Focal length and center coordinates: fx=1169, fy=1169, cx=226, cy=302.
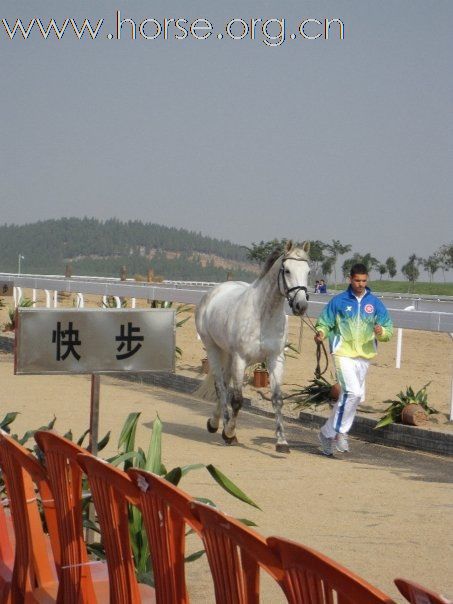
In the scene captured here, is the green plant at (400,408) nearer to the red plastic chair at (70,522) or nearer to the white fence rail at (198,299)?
the white fence rail at (198,299)

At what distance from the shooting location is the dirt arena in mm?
6801

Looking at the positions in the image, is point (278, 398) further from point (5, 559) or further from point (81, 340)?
point (5, 559)

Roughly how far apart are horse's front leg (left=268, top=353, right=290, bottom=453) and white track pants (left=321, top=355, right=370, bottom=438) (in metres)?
0.43

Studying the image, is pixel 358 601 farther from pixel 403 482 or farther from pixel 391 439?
pixel 391 439

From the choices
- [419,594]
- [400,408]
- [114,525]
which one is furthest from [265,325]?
[419,594]

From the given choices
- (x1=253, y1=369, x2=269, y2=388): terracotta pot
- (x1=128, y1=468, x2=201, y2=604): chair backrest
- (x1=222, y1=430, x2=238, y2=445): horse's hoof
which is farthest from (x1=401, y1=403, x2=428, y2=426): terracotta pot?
(x1=128, y1=468, x2=201, y2=604): chair backrest

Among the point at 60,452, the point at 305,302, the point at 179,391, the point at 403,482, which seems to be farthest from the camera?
the point at 179,391

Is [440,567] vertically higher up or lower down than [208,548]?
lower down

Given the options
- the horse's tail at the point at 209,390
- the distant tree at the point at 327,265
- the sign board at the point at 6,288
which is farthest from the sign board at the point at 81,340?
the distant tree at the point at 327,265

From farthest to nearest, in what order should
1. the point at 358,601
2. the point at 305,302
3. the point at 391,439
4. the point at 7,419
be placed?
1. the point at 391,439
2. the point at 305,302
3. the point at 7,419
4. the point at 358,601

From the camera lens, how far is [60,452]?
13.3ft

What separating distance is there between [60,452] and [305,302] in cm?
713

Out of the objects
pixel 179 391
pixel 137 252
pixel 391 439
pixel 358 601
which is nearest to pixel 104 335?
pixel 358 601

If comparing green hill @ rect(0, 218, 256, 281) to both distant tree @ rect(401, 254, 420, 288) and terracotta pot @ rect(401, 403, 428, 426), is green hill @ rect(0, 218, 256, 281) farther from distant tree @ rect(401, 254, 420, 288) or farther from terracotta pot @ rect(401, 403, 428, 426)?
terracotta pot @ rect(401, 403, 428, 426)
